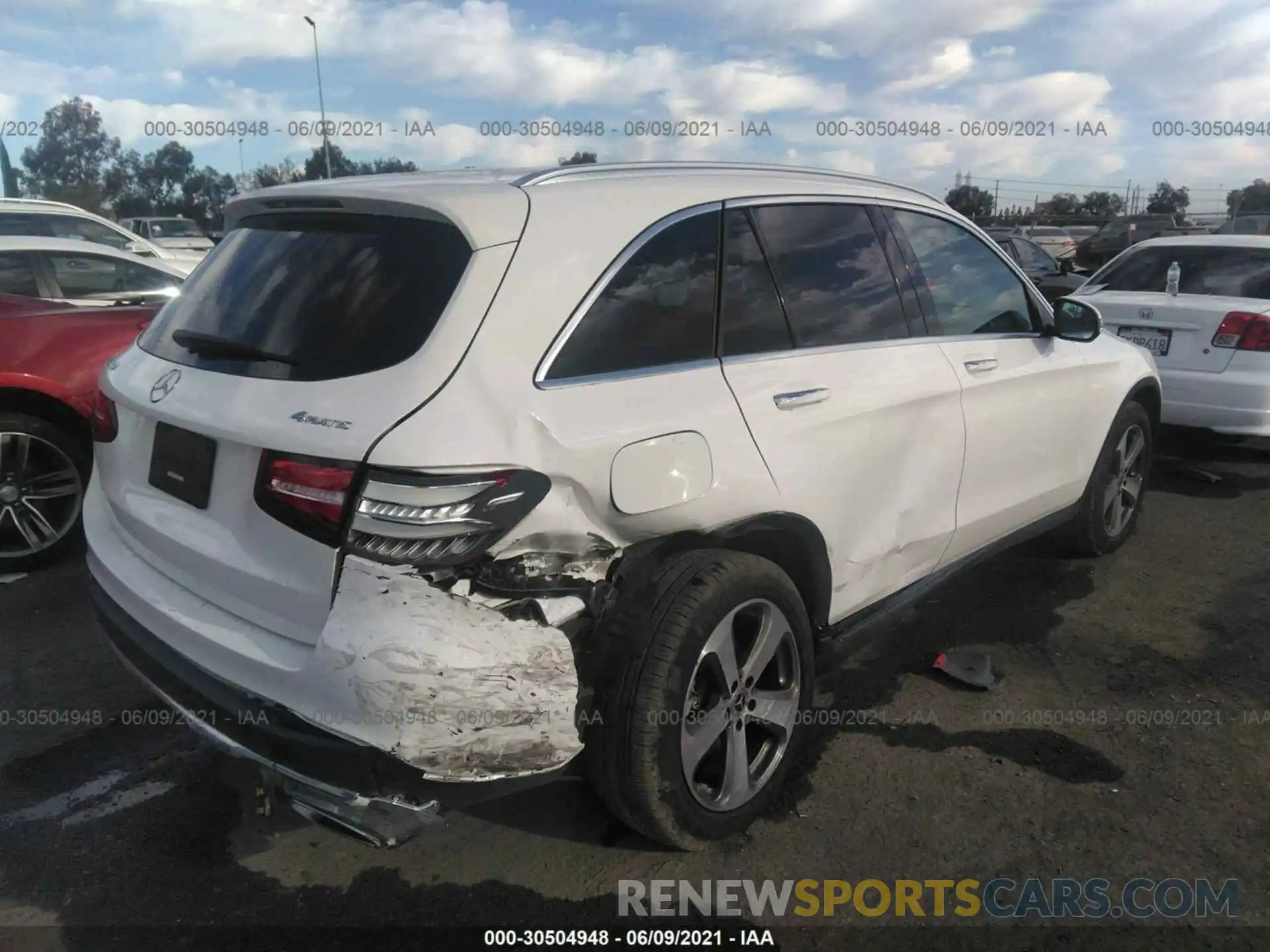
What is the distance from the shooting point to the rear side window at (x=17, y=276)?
5.73 meters

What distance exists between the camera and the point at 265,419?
2.25 metres

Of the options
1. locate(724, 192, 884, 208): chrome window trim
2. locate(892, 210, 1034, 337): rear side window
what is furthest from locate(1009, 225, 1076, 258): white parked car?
locate(724, 192, 884, 208): chrome window trim

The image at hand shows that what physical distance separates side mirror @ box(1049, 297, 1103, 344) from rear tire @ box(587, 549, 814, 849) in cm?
216

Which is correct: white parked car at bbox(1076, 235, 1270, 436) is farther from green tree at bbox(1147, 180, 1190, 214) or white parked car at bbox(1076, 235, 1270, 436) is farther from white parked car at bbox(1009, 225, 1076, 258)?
green tree at bbox(1147, 180, 1190, 214)

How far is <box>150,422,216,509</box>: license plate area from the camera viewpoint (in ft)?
7.91

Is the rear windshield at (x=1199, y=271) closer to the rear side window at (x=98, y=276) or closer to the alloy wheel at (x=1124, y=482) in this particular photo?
the alloy wheel at (x=1124, y=482)

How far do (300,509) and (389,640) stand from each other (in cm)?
38

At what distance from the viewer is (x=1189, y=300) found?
630 cm

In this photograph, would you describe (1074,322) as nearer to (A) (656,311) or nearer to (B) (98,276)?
(A) (656,311)

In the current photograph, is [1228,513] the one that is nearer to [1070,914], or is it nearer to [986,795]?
[986,795]

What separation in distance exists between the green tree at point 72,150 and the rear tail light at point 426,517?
58752mm

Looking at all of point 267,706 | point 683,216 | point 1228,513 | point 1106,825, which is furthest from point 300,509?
point 1228,513

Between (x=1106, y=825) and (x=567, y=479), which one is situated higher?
(x=567, y=479)

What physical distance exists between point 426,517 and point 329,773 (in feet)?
2.04
